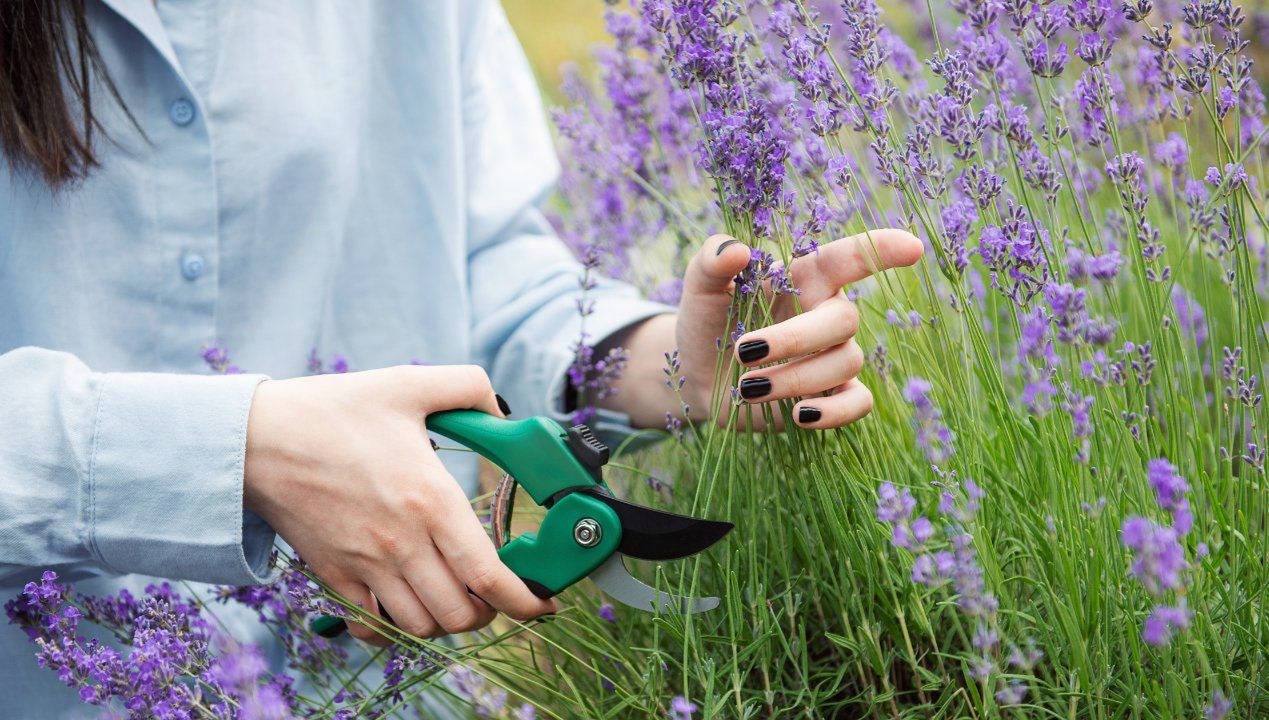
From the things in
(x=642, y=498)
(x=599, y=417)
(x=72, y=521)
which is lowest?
(x=642, y=498)

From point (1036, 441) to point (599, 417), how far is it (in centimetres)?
71

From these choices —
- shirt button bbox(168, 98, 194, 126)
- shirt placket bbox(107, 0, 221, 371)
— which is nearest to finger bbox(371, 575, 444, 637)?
shirt placket bbox(107, 0, 221, 371)

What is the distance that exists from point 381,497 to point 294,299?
69 centimetres

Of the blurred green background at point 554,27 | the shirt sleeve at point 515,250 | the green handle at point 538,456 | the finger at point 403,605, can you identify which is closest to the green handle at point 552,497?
the green handle at point 538,456

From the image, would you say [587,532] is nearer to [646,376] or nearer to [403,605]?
[403,605]

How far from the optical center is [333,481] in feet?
3.32

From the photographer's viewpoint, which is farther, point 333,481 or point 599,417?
point 599,417

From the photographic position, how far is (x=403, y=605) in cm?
104

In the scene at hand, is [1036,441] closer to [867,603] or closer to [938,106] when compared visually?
[867,603]

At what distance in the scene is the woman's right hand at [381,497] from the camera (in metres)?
1.00

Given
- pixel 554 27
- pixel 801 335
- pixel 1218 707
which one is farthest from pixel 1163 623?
pixel 554 27

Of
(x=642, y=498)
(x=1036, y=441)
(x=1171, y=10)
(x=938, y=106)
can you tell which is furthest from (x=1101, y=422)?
(x=1171, y=10)

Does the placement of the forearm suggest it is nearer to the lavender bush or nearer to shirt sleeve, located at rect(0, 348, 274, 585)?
the lavender bush

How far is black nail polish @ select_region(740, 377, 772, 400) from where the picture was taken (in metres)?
0.97
